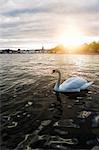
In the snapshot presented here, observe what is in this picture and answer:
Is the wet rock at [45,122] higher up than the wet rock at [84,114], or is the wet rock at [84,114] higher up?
the wet rock at [84,114]

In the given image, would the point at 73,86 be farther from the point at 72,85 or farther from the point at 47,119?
the point at 47,119

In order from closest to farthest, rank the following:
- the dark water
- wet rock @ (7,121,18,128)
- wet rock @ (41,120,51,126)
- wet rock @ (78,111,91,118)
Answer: the dark water < wet rock @ (7,121,18,128) < wet rock @ (41,120,51,126) < wet rock @ (78,111,91,118)

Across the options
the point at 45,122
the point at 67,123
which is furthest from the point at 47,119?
the point at 67,123

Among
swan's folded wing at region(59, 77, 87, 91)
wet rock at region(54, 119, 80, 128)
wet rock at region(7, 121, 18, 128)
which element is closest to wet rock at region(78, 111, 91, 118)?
wet rock at region(54, 119, 80, 128)

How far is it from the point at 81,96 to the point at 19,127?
7.90 m

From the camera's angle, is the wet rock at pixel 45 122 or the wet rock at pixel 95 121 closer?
the wet rock at pixel 95 121

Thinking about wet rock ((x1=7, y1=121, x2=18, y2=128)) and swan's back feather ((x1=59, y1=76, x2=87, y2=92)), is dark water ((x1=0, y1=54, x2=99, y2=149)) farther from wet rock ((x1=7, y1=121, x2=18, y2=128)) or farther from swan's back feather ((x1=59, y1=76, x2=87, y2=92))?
swan's back feather ((x1=59, y1=76, x2=87, y2=92))

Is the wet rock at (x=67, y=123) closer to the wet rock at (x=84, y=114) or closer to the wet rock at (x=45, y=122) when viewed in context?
the wet rock at (x=45, y=122)

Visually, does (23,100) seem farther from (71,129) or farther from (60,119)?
(71,129)

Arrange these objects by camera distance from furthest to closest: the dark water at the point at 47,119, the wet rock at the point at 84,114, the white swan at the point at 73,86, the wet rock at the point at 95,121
→ 1. the white swan at the point at 73,86
2. the wet rock at the point at 84,114
3. the wet rock at the point at 95,121
4. the dark water at the point at 47,119

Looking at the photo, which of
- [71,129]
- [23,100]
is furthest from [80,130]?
[23,100]

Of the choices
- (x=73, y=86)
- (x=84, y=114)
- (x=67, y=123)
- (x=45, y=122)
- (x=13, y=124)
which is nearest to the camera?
(x=13, y=124)

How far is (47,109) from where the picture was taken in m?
15.5

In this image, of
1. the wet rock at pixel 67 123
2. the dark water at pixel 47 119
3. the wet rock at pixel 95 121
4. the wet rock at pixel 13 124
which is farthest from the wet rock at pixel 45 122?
the wet rock at pixel 95 121
